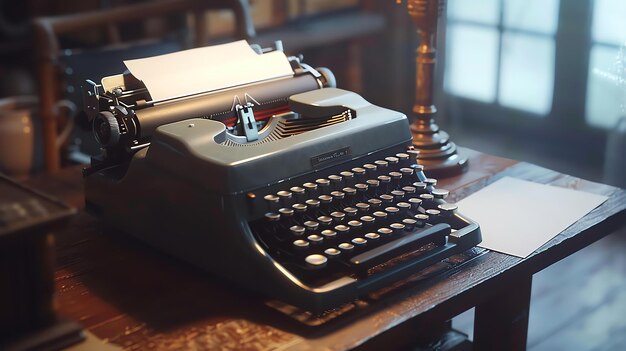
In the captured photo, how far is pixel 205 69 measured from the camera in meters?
1.59

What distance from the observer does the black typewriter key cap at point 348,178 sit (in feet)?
4.67

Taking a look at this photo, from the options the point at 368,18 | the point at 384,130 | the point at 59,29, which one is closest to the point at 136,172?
the point at 384,130

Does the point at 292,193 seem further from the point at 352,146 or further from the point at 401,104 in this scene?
the point at 401,104

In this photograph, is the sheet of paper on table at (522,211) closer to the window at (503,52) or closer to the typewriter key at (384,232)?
the typewriter key at (384,232)

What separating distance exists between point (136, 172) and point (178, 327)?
1.01 feet

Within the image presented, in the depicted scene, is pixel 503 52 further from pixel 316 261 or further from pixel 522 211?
pixel 316 261

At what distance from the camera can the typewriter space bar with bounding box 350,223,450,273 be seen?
1303mm

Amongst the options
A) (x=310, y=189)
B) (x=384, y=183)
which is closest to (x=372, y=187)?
(x=384, y=183)

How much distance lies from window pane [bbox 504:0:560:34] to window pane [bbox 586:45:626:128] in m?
0.24

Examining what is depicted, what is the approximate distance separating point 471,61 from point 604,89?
686 mm

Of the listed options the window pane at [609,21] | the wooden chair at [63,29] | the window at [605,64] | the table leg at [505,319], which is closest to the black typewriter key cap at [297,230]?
the table leg at [505,319]

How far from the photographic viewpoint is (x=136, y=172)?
144 centimetres

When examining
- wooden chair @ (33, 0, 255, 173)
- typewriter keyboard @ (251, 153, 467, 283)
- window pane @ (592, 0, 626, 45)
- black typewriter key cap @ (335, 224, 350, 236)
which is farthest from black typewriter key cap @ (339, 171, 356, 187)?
window pane @ (592, 0, 626, 45)

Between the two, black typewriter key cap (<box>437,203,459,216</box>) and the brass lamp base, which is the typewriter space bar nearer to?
black typewriter key cap (<box>437,203,459,216</box>)
